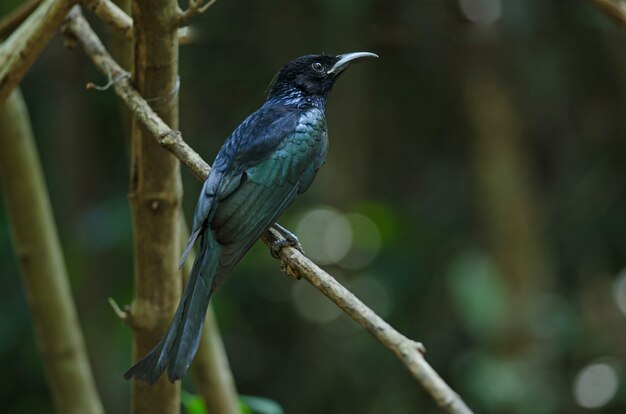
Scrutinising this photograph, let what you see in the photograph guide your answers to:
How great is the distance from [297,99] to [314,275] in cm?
165

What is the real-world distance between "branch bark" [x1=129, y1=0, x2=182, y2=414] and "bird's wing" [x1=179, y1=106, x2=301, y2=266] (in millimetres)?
96

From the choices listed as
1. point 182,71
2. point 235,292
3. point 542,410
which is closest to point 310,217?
point 235,292

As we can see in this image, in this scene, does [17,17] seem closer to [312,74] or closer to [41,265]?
[41,265]

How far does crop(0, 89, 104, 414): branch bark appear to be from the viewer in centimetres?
322

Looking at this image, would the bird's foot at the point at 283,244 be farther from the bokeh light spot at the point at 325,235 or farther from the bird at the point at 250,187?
the bokeh light spot at the point at 325,235

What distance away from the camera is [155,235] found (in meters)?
2.71

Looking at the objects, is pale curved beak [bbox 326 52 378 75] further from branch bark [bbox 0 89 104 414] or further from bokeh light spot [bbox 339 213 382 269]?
bokeh light spot [bbox 339 213 382 269]

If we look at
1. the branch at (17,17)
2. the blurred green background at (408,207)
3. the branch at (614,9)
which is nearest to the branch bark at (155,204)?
the branch at (17,17)

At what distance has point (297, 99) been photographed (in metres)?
3.54

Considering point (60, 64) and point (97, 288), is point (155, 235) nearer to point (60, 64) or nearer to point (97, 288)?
point (97, 288)

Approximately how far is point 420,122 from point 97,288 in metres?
3.01

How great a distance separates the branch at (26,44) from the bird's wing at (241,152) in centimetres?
68

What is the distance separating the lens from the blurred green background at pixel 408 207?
5684mm

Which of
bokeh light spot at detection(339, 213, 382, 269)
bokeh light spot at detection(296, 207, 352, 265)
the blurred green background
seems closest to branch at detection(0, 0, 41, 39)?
the blurred green background
